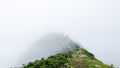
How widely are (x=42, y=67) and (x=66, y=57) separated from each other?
9.67 metres

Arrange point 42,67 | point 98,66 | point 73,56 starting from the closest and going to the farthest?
point 42,67, point 98,66, point 73,56

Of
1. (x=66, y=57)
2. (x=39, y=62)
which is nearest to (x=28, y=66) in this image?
(x=39, y=62)

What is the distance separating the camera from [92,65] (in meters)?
70.6

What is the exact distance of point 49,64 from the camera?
68.2 metres

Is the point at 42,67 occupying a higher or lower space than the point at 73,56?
lower

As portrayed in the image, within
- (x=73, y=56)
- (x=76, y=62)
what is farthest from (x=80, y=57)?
(x=76, y=62)

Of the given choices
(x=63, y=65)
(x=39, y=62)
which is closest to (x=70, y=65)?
(x=63, y=65)

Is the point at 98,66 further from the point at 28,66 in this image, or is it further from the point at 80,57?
the point at 28,66

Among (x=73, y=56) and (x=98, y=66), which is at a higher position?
(x=73, y=56)

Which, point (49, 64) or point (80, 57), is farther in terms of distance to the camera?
point (80, 57)

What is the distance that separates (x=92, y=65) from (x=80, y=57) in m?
8.18

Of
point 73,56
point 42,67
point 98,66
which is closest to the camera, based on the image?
point 42,67

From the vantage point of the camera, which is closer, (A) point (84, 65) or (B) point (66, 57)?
(A) point (84, 65)

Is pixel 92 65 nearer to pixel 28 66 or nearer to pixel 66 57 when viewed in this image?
pixel 66 57
